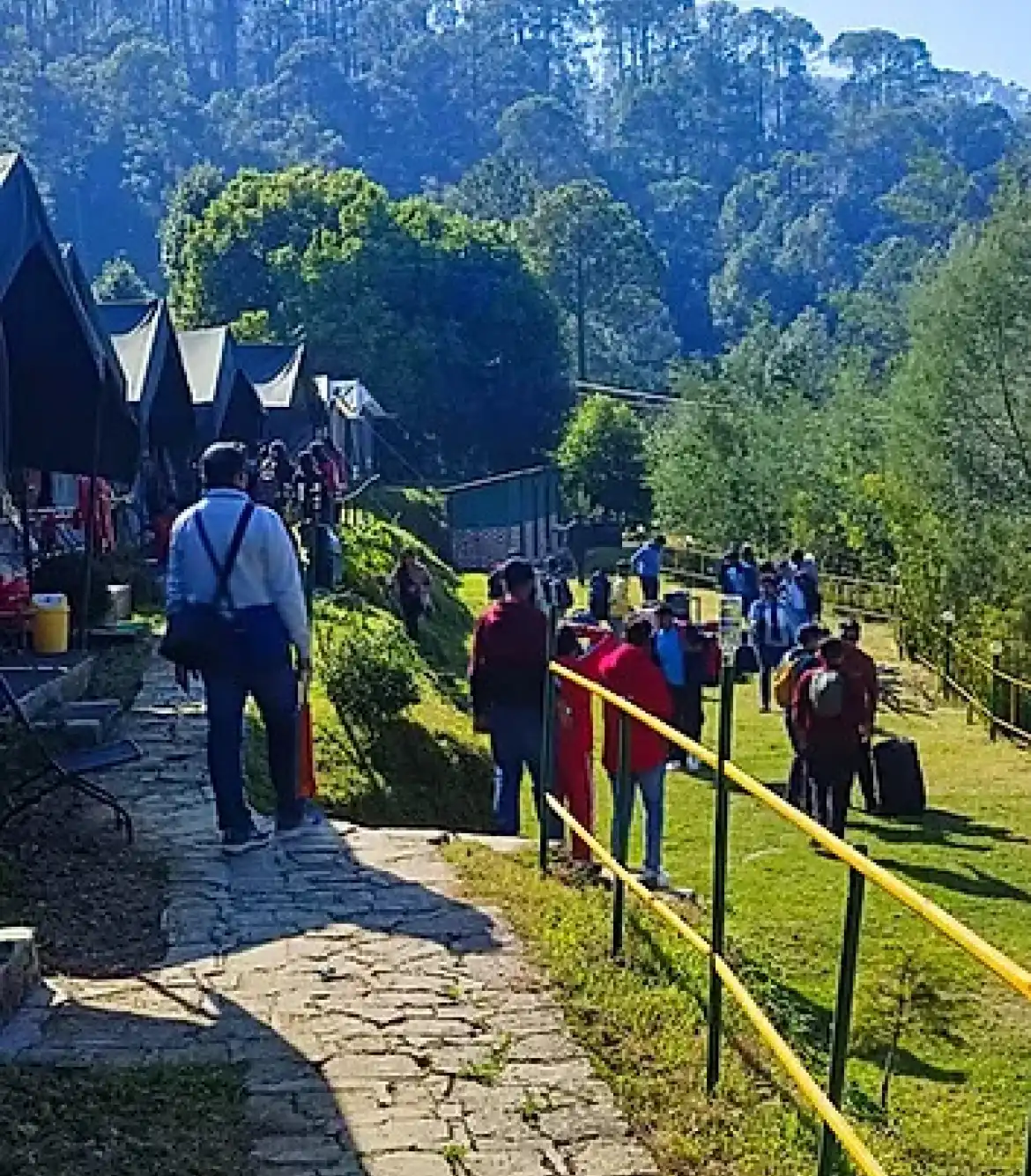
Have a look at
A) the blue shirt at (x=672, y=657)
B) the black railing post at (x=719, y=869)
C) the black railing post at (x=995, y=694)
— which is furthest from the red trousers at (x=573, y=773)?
the black railing post at (x=995, y=694)

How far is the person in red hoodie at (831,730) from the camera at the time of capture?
35.7 feet

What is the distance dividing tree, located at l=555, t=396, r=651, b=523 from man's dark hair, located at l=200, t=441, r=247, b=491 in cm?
4088

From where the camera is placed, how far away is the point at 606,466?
1900 inches

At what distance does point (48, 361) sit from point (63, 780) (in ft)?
17.3

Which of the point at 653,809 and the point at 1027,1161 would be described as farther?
the point at 653,809

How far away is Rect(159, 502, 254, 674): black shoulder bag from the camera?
281 inches

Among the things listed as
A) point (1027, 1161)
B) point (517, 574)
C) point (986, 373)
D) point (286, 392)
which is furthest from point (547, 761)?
point (286, 392)

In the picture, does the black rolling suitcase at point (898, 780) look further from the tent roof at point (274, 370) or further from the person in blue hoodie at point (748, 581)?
the tent roof at point (274, 370)

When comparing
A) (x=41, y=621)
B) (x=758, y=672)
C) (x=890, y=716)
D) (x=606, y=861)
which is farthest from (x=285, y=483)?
(x=606, y=861)

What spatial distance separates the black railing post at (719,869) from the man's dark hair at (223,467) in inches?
119

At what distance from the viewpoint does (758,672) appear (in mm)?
19828

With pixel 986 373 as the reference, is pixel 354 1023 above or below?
below

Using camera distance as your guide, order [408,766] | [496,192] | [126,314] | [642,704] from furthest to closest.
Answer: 1. [496,192]
2. [126,314]
3. [408,766]
4. [642,704]

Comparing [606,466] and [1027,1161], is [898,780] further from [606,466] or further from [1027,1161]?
[606,466]
